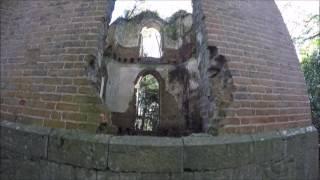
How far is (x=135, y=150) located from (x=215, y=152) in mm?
939

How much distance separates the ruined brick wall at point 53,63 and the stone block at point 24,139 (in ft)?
0.37

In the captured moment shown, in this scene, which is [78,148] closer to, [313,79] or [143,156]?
[143,156]

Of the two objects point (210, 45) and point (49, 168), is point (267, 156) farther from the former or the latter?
point (49, 168)

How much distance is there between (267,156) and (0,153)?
138 inches

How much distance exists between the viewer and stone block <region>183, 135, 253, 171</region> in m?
2.79

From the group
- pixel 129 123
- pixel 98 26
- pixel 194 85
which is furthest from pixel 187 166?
pixel 129 123

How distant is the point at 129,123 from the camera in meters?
10.7

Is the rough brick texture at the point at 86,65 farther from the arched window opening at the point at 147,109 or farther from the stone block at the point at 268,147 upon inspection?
the arched window opening at the point at 147,109

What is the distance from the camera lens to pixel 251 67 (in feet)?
11.6

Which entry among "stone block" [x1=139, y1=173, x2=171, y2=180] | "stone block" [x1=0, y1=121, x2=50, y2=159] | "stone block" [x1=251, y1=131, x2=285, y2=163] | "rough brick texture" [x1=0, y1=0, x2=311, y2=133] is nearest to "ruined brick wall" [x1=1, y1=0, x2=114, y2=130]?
"rough brick texture" [x1=0, y1=0, x2=311, y2=133]

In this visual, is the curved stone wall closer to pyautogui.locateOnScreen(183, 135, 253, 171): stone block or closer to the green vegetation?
pyautogui.locateOnScreen(183, 135, 253, 171): stone block

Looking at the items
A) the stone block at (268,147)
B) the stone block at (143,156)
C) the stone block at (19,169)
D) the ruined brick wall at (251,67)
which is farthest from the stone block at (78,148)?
the stone block at (268,147)

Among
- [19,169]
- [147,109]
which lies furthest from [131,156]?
[147,109]

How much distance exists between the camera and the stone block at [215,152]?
2.79 meters
